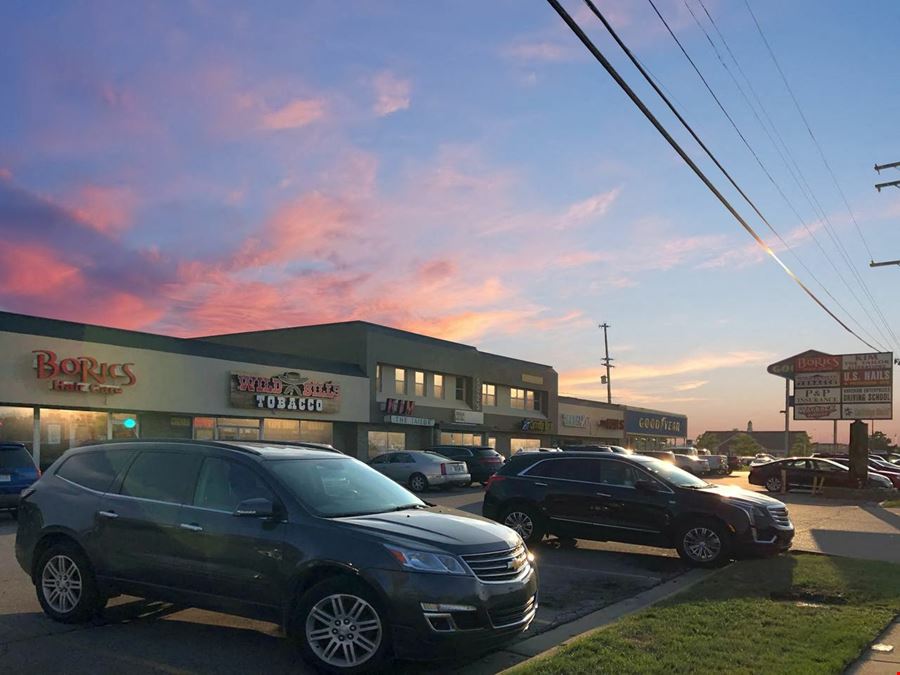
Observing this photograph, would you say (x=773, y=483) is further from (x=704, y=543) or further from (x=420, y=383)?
(x=704, y=543)

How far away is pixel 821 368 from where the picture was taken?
32.3 m

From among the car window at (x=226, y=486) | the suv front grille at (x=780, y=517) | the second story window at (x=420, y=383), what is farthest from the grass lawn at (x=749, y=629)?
the second story window at (x=420, y=383)

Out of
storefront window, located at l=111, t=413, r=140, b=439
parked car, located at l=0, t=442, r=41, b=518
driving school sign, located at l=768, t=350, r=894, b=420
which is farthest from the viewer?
driving school sign, located at l=768, t=350, r=894, b=420

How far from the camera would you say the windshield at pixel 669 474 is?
11846 mm

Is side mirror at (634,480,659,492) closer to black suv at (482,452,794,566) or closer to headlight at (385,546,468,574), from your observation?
black suv at (482,452,794,566)

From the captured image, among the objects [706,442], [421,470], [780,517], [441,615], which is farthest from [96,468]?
[706,442]

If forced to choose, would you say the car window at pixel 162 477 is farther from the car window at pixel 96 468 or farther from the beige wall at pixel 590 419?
the beige wall at pixel 590 419

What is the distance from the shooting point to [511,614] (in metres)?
5.95

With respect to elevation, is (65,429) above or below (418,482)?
above

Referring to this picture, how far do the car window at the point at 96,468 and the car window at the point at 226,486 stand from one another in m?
1.05

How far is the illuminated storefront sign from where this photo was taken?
2442 centimetres

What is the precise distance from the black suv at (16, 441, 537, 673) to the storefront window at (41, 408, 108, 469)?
62.0 feet

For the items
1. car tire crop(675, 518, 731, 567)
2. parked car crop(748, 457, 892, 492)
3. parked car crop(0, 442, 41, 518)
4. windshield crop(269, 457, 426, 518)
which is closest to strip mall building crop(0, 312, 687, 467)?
parked car crop(0, 442, 41, 518)

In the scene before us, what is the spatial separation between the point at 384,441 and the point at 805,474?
2013 centimetres
